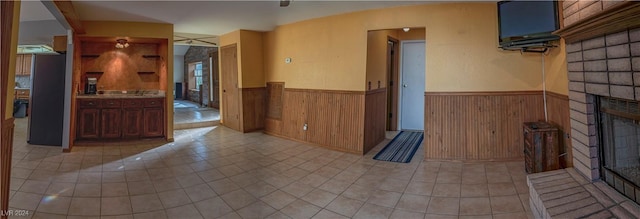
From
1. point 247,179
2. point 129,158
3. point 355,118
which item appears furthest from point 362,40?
point 129,158

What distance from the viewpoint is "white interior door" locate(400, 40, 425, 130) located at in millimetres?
5191

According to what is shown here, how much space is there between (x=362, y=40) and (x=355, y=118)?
1.07 m

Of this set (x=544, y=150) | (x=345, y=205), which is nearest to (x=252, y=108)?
(x=345, y=205)

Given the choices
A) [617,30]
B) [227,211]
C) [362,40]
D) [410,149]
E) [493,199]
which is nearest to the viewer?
[617,30]

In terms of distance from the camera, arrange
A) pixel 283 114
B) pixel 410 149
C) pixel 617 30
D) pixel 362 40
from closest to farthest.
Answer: pixel 617 30
pixel 362 40
pixel 410 149
pixel 283 114

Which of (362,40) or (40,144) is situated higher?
(362,40)

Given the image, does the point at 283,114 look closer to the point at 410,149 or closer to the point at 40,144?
the point at 410,149

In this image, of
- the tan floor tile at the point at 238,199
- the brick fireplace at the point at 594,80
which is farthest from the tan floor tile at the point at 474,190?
the tan floor tile at the point at 238,199

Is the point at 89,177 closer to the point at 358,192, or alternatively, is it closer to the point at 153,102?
the point at 153,102

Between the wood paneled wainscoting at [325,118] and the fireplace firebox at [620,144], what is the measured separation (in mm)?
2319

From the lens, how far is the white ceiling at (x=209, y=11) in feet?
11.3

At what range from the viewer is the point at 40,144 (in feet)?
13.8

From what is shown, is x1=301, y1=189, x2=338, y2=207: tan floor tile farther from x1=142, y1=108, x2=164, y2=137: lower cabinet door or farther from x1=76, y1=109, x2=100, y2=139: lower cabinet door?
x1=76, y1=109, x2=100, y2=139: lower cabinet door

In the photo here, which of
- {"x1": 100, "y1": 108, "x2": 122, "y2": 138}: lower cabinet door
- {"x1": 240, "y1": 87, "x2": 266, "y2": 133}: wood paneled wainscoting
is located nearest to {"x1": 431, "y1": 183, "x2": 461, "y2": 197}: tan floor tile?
{"x1": 240, "y1": 87, "x2": 266, "y2": 133}: wood paneled wainscoting
